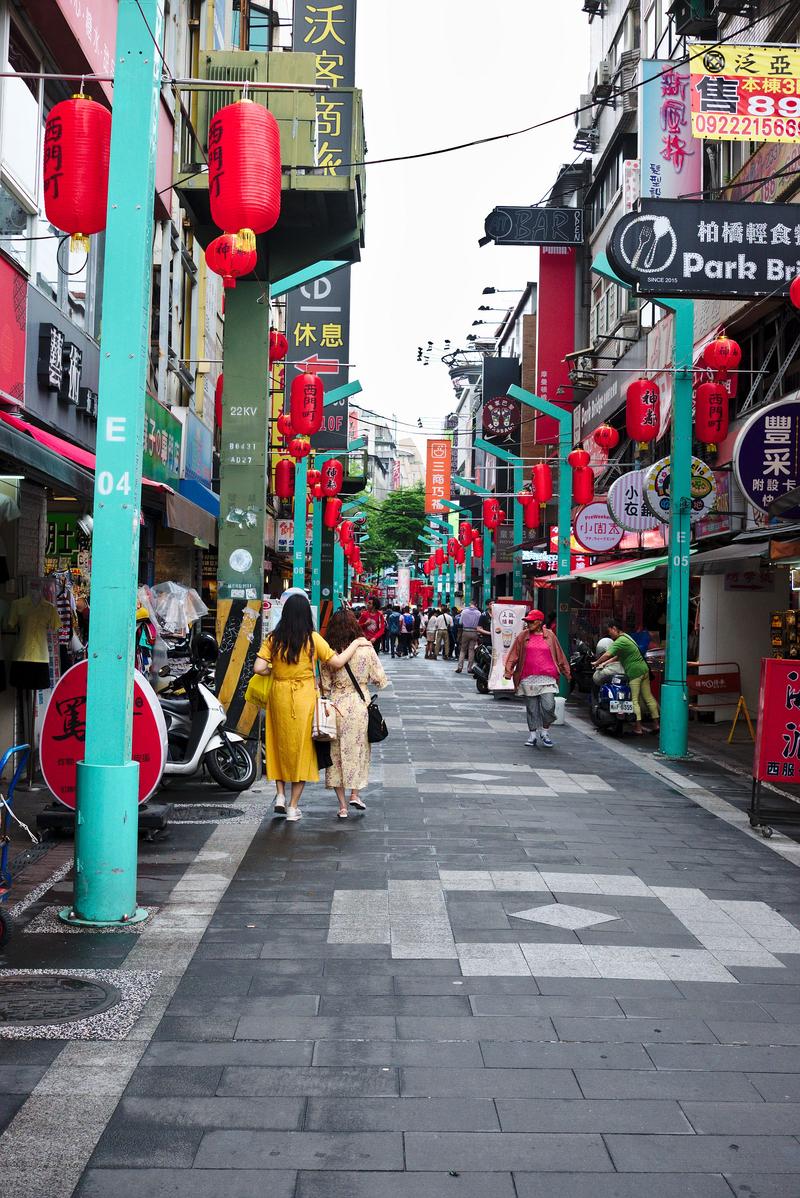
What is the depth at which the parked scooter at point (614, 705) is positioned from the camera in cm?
1769

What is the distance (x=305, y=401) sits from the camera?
66.2 feet

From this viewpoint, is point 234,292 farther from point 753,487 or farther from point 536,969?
point 536,969

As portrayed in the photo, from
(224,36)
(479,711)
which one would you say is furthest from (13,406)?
(224,36)

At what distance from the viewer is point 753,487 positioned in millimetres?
13633

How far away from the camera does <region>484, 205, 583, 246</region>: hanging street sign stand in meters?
38.5

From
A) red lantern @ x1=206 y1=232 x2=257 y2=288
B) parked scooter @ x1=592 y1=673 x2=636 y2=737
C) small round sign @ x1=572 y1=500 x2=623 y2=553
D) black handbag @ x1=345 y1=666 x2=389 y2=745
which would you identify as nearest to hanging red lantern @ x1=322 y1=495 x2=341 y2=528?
small round sign @ x1=572 y1=500 x2=623 y2=553

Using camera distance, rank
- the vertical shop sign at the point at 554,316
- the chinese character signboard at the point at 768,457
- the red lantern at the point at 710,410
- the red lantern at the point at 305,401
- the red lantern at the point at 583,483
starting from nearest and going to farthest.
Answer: the chinese character signboard at the point at 768,457 → the red lantern at the point at 710,410 → the red lantern at the point at 305,401 → the red lantern at the point at 583,483 → the vertical shop sign at the point at 554,316

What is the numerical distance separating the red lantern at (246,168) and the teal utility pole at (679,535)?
8.25 meters

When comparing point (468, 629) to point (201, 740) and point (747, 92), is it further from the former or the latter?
point (201, 740)

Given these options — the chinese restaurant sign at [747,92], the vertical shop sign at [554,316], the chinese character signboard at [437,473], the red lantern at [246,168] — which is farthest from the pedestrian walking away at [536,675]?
the chinese character signboard at [437,473]

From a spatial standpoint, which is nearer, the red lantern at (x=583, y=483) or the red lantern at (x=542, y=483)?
the red lantern at (x=583, y=483)

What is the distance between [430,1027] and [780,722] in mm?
5864

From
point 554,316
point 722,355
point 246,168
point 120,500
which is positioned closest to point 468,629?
point 554,316

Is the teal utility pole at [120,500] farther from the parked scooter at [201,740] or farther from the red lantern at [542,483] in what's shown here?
the red lantern at [542,483]
